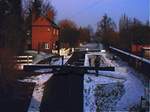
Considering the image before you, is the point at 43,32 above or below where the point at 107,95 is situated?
above

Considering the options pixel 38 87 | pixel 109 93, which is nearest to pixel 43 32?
pixel 38 87

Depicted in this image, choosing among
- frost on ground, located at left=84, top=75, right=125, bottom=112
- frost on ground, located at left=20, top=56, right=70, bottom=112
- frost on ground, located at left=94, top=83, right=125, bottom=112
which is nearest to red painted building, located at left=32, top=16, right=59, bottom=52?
frost on ground, located at left=20, top=56, right=70, bottom=112

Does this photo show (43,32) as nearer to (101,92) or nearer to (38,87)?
(38,87)

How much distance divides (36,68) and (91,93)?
24.8 feet

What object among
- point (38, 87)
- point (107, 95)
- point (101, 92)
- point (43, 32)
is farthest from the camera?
point (43, 32)

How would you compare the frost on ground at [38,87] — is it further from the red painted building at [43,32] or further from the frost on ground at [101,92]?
the red painted building at [43,32]

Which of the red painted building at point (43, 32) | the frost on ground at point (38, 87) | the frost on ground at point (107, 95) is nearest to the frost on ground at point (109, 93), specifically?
the frost on ground at point (107, 95)

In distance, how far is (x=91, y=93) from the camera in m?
15.4

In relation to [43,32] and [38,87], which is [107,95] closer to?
[38,87]

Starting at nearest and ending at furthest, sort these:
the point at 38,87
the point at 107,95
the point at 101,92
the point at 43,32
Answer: the point at 107,95 → the point at 101,92 → the point at 38,87 → the point at 43,32

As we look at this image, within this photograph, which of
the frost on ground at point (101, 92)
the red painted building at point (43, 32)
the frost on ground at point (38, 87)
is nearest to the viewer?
the frost on ground at point (101, 92)

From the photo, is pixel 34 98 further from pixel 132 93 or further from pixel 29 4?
pixel 29 4

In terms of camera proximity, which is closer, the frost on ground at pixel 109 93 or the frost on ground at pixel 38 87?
the frost on ground at pixel 109 93

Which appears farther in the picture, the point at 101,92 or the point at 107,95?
the point at 101,92
